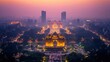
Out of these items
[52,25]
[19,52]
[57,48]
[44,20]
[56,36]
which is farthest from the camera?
[44,20]

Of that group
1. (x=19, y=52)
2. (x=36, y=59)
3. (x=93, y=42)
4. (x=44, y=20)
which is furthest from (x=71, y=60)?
(x=44, y=20)

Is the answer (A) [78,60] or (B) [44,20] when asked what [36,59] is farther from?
(B) [44,20]

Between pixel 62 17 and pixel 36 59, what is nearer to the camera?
A: pixel 36 59

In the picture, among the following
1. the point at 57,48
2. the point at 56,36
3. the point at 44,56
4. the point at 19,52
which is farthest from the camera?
the point at 56,36

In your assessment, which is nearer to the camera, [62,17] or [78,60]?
[78,60]

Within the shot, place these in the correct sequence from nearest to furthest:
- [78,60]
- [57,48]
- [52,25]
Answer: [78,60] < [57,48] < [52,25]

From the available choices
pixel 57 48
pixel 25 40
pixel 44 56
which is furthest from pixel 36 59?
pixel 25 40

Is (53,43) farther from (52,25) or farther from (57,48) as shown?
(52,25)

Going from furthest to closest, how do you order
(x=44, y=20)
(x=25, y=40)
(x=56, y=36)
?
(x=44, y=20)
(x=25, y=40)
(x=56, y=36)
